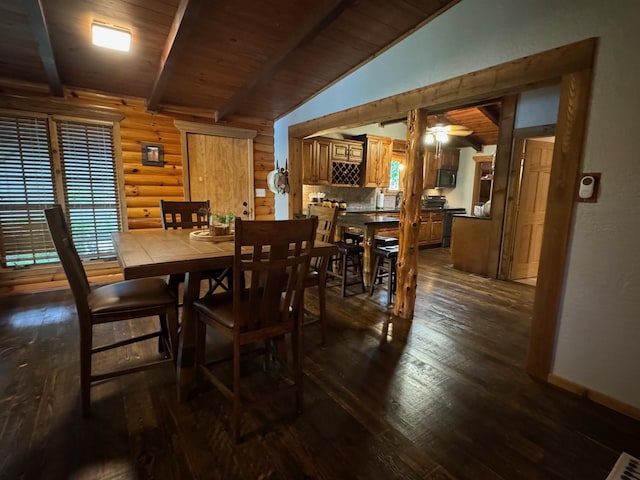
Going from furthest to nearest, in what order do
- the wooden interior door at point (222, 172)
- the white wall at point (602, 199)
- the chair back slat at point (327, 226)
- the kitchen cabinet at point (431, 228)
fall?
the kitchen cabinet at point (431, 228) < the wooden interior door at point (222, 172) < the chair back slat at point (327, 226) < the white wall at point (602, 199)

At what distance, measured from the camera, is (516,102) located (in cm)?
416

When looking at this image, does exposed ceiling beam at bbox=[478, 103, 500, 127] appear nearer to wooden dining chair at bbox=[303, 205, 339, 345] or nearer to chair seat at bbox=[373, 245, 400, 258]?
chair seat at bbox=[373, 245, 400, 258]

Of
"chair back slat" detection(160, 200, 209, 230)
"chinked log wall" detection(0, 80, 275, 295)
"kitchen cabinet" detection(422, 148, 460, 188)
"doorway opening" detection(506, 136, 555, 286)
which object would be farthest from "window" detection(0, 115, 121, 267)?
"kitchen cabinet" detection(422, 148, 460, 188)

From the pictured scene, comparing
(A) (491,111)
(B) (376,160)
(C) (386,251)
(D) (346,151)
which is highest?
(A) (491,111)

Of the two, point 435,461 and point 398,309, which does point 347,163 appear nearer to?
point 398,309

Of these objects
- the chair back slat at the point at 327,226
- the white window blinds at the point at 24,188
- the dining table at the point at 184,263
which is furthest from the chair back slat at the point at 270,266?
the white window blinds at the point at 24,188

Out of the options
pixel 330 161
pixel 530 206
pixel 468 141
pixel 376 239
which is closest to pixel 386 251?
pixel 376 239

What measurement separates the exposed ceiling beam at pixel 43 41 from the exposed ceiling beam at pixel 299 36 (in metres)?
1.74

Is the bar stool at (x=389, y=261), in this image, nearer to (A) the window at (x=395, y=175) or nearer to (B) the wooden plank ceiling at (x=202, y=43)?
(B) the wooden plank ceiling at (x=202, y=43)

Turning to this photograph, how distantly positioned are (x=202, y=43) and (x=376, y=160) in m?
4.04

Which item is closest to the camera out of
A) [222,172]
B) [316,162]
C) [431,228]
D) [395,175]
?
[222,172]

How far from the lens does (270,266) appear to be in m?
1.45

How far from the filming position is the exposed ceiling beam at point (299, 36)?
240 cm

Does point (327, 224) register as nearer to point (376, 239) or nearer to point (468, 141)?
point (376, 239)
